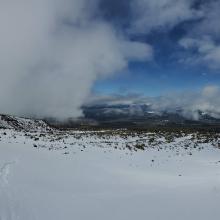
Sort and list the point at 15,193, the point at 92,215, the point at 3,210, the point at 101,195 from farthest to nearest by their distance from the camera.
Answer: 1. the point at 101,195
2. the point at 15,193
3. the point at 92,215
4. the point at 3,210

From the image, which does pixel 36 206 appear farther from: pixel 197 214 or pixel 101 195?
pixel 197 214

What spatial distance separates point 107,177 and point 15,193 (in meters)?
7.63

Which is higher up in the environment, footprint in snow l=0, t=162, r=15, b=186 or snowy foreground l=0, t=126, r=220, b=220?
footprint in snow l=0, t=162, r=15, b=186

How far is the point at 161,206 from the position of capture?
1237cm

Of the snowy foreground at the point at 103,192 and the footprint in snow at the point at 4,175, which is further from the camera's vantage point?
the footprint in snow at the point at 4,175

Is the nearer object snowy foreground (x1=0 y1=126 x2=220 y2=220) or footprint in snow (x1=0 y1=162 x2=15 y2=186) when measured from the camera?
snowy foreground (x1=0 y1=126 x2=220 y2=220)

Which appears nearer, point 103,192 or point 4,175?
point 103,192

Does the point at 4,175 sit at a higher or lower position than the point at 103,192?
higher

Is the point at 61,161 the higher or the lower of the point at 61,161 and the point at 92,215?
the higher

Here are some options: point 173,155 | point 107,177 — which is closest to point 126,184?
point 107,177

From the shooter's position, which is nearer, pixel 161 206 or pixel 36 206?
pixel 36 206

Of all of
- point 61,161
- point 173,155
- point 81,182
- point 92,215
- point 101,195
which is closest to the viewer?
point 92,215

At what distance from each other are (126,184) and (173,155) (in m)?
16.0

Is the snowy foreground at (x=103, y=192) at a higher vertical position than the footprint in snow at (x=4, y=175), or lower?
lower
